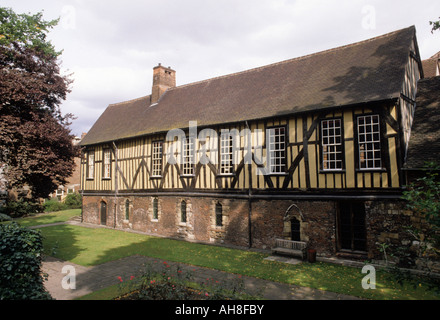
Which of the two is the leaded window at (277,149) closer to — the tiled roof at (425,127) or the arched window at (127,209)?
the tiled roof at (425,127)

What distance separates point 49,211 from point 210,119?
25.3 m

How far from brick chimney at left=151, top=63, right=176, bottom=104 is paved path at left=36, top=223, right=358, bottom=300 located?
1456 cm

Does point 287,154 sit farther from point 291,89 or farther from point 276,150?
point 291,89

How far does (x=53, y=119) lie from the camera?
14641 millimetres

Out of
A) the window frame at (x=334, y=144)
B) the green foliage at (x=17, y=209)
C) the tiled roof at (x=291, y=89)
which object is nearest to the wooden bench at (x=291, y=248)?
the window frame at (x=334, y=144)

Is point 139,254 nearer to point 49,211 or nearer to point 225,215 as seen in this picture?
point 225,215

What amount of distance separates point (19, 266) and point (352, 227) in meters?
11.4

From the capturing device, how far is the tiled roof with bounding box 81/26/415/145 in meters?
12.2

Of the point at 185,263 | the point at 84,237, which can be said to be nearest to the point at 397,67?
the point at 185,263

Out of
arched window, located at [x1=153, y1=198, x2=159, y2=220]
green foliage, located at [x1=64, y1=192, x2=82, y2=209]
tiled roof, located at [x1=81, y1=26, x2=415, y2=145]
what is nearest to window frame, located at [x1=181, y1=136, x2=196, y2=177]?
tiled roof, located at [x1=81, y1=26, x2=415, y2=145]

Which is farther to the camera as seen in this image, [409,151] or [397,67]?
[397,67]

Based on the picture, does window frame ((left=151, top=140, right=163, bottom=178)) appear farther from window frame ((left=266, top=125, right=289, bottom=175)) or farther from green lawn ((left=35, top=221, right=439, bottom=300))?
window frame ((left=266, top=125, right=289, bottom=175))

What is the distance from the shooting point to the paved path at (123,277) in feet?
27.3

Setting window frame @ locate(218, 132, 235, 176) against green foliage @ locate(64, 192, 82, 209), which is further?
green foliage @ locate(64, 192, 82, 209)
